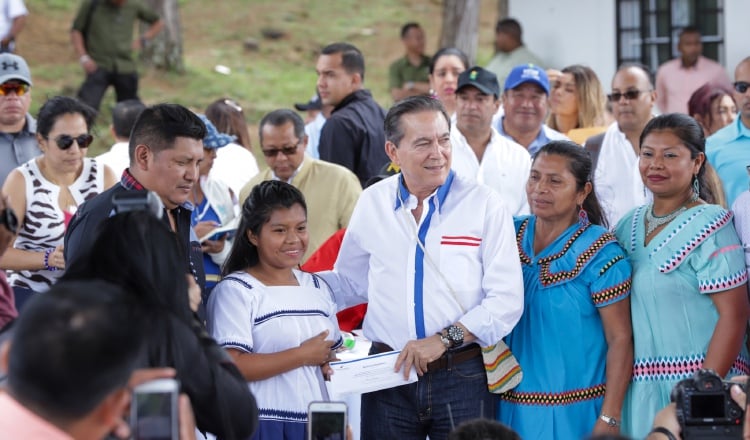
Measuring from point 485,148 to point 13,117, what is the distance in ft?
9.42

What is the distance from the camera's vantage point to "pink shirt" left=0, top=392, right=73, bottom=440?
2035mm

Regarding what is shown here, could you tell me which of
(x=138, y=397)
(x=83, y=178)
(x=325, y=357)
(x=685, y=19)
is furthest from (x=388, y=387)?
(x=685, y=19)

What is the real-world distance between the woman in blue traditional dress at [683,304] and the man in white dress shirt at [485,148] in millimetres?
1549

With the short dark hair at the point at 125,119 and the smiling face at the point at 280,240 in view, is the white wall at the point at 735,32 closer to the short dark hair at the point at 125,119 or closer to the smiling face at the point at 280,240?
the short dark hair at the point at 125,119

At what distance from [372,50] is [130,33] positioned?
993 centimetres

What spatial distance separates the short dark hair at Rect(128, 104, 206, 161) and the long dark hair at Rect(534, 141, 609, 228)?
1438 mm

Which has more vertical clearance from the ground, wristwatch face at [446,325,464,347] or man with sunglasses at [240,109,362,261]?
man with sunglasses at [240,109,362,261]

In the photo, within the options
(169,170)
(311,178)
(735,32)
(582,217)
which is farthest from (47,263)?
(735,32)

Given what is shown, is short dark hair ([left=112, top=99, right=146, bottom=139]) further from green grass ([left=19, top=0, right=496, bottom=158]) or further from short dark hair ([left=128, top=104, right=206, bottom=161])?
green grass ([left=19, top=0, right=496, bottom=158])

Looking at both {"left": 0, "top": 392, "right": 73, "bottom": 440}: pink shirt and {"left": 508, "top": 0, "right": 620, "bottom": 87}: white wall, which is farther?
{"left": 508, "top": 0, "right": 620, "bottom": 87}: white wall

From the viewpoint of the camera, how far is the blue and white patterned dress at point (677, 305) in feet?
12.8

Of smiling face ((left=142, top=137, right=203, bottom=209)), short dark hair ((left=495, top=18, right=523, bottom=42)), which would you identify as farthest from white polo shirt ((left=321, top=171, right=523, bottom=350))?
short dark hair ((left=495, top=18, right=523, bottom=42))

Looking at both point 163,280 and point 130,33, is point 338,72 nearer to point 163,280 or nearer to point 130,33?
point 163,280

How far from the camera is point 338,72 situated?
6.92 metres
